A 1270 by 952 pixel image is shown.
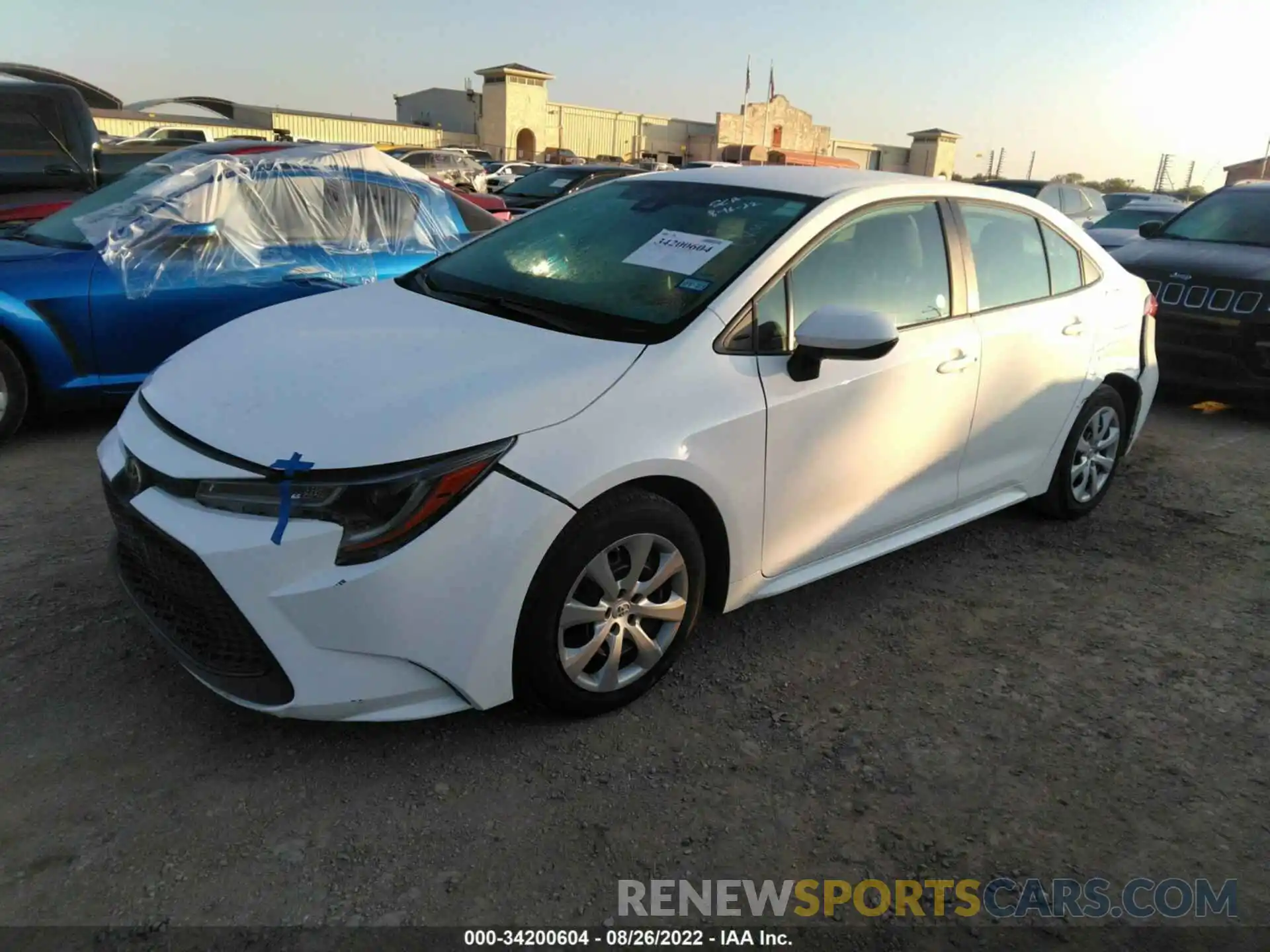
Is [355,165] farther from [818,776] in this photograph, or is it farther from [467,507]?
[818,776]

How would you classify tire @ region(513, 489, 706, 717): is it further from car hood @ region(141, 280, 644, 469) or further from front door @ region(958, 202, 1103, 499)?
front door @ region(958, 202, 1103, 499)

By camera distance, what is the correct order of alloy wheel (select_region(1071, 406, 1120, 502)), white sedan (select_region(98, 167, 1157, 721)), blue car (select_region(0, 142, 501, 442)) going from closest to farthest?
1. white sedan (select_region(98, 167, 1157, 721))
2. alloy wheel (select_region(1071, 406, 1120, 502))
3. blue car (select_region(0, 142, 501, 442))

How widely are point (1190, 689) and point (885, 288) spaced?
1.72 meters

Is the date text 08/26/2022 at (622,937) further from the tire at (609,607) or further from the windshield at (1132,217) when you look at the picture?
the windshield at (1132,217)

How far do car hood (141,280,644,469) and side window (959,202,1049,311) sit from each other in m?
1.71

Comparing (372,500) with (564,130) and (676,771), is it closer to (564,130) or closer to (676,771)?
(676,771)

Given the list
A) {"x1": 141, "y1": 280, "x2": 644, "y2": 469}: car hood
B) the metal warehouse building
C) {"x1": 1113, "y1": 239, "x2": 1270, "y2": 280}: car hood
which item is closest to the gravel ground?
{"x1": 141, "y1": 280, "x2": 644, "y2": 469}: car hood

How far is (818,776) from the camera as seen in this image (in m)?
2.60

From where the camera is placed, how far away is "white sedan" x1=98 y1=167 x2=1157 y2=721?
2.28m

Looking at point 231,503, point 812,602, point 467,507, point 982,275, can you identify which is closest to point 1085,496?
point 982,275

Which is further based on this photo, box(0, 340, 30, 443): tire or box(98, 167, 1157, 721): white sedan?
box(0, 340, 30, 443): tire

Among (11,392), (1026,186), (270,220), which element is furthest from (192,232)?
(1026,186)

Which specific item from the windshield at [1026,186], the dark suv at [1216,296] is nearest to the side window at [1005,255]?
the dark suv at [1216,296]

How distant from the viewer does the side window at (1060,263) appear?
4.03 meters
